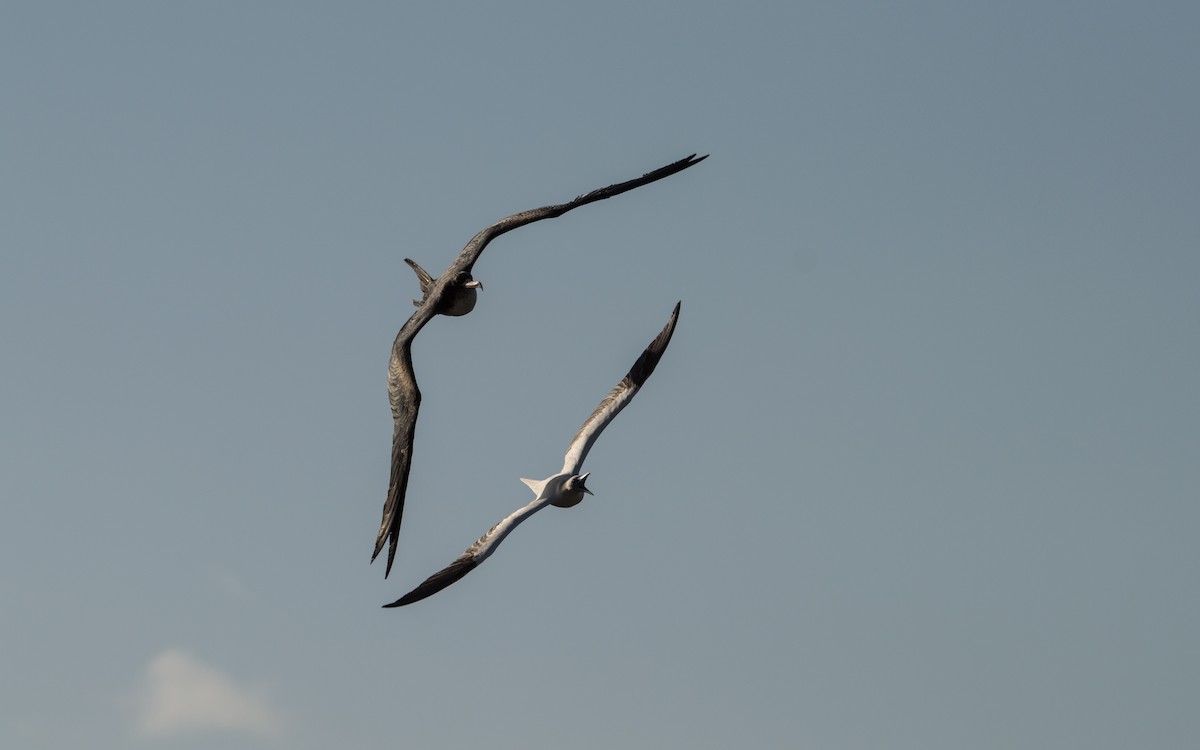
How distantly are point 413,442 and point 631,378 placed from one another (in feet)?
38.1

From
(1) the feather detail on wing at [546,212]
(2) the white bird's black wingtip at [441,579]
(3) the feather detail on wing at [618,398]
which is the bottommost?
(2) the white bird's black wingtip at [441,579]

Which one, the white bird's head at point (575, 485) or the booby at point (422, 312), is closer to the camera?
the booby at point (422, 312)

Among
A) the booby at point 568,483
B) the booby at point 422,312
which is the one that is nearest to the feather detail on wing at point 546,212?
the booby at point 422,312

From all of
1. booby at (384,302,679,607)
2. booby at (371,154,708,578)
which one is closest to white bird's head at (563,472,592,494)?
booby at (384,302,679,607)

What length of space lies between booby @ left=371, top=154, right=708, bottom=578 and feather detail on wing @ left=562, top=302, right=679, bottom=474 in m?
5.22

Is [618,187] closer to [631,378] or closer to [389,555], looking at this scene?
[631,378]

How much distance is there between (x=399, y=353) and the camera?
1937 inches

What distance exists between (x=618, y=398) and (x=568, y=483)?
5208 mm

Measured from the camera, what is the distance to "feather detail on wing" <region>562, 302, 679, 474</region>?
55.7 meters

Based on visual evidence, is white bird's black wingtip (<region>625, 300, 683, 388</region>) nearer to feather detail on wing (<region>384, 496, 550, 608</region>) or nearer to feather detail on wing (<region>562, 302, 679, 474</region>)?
feather detail on wing (<region>562, 302, 679, 474</region>)

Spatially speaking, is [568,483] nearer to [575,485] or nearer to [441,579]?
[575,485]

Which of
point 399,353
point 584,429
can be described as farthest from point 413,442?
point 584,429

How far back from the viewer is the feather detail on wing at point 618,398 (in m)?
55.7

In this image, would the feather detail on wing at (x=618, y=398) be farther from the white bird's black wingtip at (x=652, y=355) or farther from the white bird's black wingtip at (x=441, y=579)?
the white bird's black wingtip at (x=441, y=579)
